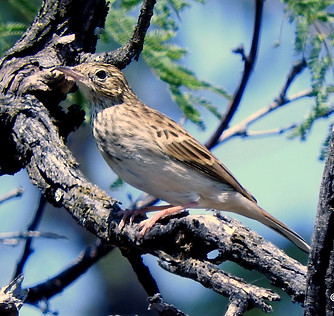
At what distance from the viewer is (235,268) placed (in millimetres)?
6227

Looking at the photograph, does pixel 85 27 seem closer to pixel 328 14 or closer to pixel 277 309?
pixel 328 14

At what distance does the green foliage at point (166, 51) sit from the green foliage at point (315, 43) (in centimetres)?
66

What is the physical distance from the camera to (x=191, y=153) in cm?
481

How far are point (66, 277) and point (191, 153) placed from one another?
127cm

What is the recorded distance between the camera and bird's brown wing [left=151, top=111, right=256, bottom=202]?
15.5 feet

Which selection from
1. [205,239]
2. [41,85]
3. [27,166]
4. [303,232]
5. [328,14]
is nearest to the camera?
[205,239]

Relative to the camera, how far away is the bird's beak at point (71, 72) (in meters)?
4.65

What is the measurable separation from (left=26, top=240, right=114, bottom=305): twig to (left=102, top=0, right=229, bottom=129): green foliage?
1.16m

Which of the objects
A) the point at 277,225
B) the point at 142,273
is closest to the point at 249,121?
the point at 277,225

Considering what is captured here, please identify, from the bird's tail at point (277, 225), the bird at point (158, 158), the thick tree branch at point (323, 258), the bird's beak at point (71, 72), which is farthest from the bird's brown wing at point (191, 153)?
the thick tree branch at point (323, 258)

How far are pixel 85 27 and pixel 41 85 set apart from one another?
0.62 metres

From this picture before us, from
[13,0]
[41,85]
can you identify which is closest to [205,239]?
[41,85]

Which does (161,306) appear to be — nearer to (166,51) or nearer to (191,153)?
(191,153)

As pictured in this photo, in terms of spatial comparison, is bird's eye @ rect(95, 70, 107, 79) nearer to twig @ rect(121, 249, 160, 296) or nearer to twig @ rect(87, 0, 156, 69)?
twig @ rect(87, 0, 156, 69)
